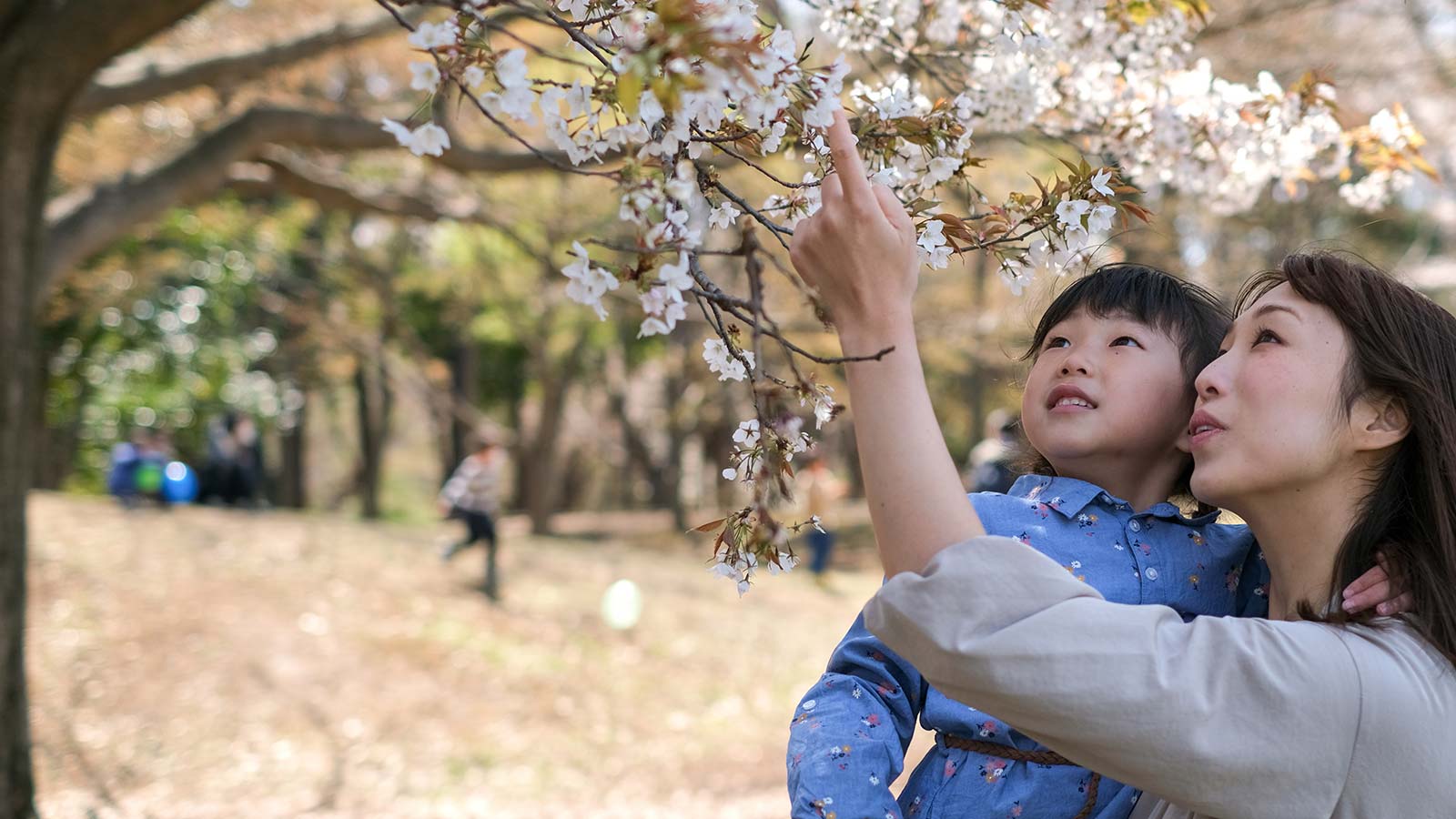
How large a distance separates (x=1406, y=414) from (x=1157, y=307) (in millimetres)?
443

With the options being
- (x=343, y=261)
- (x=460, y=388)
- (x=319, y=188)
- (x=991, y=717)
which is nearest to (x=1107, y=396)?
(x=991, y=717)

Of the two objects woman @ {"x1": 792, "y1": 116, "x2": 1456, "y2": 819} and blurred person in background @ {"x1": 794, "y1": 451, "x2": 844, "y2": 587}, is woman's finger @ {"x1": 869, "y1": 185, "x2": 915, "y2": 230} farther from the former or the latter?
blurred person in background @ {"x1": 794, "y1": 451, "x2": 844, "y2": 587}

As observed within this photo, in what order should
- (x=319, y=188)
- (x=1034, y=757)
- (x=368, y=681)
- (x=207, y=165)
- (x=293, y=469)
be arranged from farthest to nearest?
(x=293, y=469), (x=368, y=681), (x=319, y=188), (x=207, y=165), (x=1034, y=757)

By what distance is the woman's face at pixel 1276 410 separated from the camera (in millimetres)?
1284

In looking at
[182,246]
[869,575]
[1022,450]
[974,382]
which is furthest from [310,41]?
[974,382]

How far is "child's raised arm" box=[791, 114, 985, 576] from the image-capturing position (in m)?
1.10

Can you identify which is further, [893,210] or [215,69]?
[215,69]

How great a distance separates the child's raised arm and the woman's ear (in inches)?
20.5

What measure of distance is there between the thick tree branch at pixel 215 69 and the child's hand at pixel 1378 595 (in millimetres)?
5834

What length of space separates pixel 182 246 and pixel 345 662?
1138cm

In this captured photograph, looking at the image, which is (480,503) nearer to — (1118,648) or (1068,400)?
(1068,400)

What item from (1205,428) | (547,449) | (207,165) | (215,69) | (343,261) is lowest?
(547,449)

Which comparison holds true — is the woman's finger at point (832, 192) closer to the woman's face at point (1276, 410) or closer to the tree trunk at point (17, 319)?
the woman's face at point (1276, 410)

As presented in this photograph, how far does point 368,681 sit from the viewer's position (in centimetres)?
821
